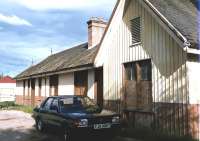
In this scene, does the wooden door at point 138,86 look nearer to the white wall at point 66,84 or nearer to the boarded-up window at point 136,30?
the boarded-up window at point 136,30

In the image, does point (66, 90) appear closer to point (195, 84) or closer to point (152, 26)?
point (152, 26)

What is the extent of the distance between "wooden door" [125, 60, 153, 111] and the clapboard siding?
32 cm

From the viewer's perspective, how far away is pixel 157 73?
44.1ft

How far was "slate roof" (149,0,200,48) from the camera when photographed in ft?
40.1

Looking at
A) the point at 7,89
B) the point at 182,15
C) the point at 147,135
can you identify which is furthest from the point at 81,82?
the point at 7,89

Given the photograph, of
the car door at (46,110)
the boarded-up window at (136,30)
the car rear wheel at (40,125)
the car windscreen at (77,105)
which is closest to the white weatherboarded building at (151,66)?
the boarded-up window at (136,30)

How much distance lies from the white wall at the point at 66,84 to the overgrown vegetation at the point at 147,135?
866cm

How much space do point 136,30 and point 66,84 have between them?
9.10 metres

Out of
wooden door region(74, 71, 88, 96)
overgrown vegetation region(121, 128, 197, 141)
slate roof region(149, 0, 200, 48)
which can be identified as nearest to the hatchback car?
overgrown vegetation region(121, 128, 197, 141)

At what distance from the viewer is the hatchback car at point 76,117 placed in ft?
37.6

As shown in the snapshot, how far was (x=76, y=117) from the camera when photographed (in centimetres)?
1152

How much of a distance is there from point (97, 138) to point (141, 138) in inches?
61.1

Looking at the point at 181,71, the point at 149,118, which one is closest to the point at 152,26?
the point at 181,71

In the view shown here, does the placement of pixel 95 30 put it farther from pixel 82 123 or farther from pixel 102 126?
pixel 82 123
